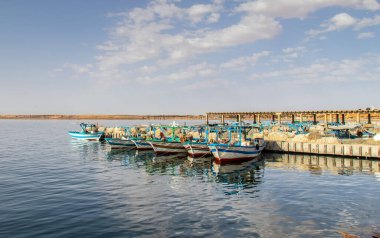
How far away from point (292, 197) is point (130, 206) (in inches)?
517

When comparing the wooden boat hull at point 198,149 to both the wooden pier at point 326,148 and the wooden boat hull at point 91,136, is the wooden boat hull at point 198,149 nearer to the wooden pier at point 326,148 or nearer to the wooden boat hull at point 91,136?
the wooden pier at point 326,148

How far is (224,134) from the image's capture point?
72.9m

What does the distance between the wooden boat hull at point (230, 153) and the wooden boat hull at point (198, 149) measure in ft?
18.9

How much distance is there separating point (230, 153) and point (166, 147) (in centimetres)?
1451

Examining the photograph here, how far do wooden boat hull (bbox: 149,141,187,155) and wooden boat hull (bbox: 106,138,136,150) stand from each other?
13249 millimetres

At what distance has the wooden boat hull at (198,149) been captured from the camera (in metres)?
52.9

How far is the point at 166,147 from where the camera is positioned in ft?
189

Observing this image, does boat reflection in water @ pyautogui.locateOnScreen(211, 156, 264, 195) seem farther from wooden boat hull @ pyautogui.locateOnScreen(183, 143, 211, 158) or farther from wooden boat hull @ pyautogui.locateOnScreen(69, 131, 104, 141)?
wooden boat hull @ pyautogui.locateOnScreen(69, 131, 104, 141)

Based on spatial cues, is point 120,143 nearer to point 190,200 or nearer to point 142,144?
point 142,144

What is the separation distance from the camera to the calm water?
19859 mm

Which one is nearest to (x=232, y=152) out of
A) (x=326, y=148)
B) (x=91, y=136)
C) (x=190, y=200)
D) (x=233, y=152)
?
(x=233, y=152)

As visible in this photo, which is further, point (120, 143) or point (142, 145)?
point (120, 143)

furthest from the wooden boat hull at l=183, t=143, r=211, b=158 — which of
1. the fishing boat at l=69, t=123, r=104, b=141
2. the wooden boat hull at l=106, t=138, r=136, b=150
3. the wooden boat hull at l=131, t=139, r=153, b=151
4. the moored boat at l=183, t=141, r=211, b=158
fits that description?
the fishing boat at l=69, t=123, r=104, b=141

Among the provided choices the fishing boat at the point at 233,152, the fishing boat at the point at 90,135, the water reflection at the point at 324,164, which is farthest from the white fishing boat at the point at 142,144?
the fishing boat at the point at 90,135
